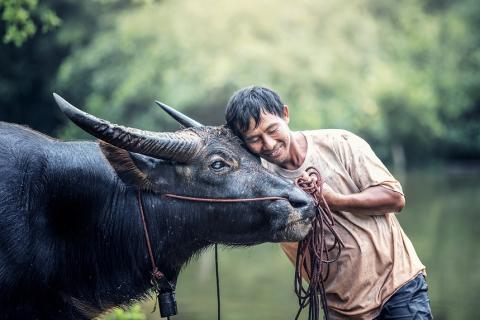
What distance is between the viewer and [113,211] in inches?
181

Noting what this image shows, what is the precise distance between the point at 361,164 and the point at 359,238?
0.39m

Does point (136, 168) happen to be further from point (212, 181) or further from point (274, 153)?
point (274, 153)

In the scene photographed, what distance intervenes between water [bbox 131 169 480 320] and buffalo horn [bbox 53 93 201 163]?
3336 millimetres

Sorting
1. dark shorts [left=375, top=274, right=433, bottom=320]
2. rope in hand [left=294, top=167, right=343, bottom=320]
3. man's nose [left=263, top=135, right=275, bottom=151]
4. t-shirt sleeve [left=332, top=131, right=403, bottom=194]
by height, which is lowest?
dark shorts [left=375, top=274, right=433, bottom=320]

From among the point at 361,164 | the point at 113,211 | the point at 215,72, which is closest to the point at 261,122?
the point at 361,164

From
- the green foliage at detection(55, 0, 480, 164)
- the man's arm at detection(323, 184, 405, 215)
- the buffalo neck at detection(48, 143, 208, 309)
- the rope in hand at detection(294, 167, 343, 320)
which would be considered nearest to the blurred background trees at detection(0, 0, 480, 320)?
the green foliage at detection(55, 0, 480, 164)

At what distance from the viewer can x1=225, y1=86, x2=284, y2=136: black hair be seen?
4488 millimetres

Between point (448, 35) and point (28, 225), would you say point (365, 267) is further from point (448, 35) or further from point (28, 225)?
point (448, 35)

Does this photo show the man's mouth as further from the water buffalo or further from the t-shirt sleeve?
the t-shirt sleeve

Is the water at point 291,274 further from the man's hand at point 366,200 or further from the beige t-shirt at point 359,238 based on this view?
the man's hand at point 366,200

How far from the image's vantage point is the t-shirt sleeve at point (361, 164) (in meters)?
4.50

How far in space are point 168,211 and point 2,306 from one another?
0.96 meters

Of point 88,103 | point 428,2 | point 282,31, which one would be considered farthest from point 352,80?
point 428,2

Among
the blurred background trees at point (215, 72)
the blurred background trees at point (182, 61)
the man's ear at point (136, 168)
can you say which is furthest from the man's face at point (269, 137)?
the blurred background trees at point (182, 61)
